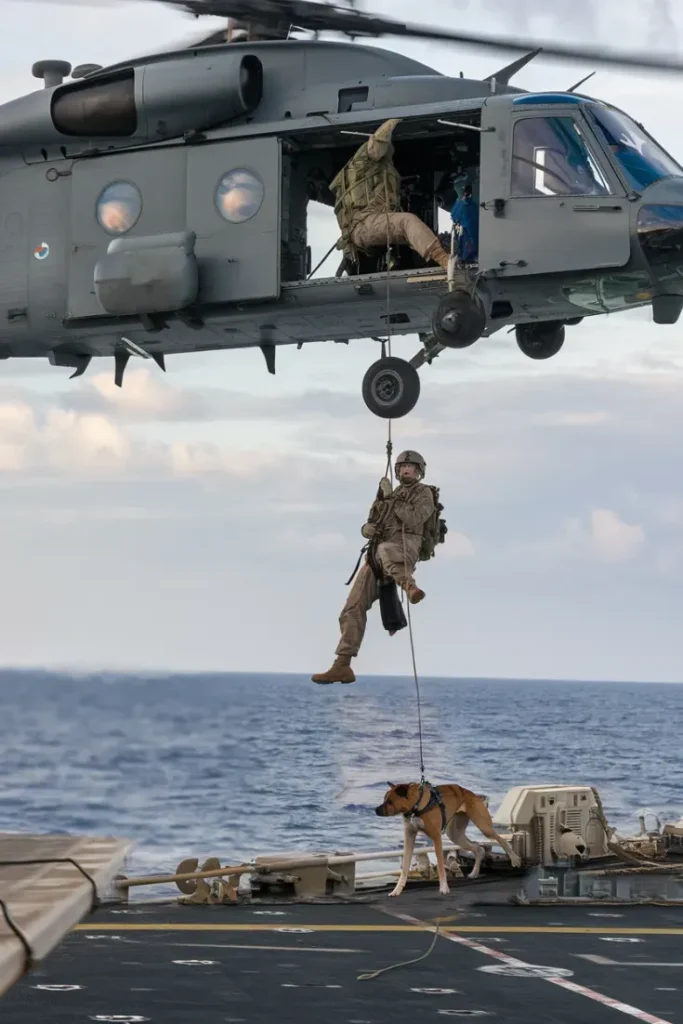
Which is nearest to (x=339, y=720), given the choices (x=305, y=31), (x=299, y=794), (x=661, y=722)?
(x=661, y=722)

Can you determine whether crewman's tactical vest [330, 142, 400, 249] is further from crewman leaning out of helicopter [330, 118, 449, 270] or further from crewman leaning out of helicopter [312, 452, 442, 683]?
crewman leaning out of helicopter [312, 452, 442, 683]

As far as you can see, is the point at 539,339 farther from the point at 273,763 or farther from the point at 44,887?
the point at 273,763

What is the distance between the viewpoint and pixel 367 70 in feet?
51.2

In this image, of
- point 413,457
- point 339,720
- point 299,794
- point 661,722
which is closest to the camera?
point 413,457

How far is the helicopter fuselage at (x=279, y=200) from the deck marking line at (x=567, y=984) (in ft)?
17.3

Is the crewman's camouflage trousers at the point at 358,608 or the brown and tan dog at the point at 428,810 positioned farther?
the brown and tan dog at the point at 428,810

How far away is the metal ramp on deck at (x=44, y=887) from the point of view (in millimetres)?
3135

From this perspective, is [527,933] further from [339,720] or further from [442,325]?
[339,720]

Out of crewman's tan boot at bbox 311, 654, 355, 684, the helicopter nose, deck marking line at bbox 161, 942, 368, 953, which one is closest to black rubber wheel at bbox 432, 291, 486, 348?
the helicopter nose

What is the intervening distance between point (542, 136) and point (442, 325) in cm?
199

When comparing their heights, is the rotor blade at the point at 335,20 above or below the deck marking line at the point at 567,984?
above

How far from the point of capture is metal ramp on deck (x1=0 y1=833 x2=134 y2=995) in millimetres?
3135

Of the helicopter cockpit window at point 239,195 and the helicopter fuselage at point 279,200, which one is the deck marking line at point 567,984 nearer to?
the helicopter fuselage at point 279,200

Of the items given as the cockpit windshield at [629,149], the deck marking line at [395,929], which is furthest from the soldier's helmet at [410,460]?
the deck marking line at [395,929]
